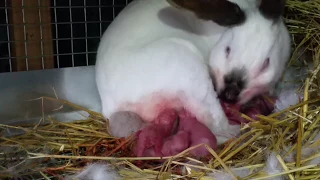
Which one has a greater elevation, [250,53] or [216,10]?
[216,10]

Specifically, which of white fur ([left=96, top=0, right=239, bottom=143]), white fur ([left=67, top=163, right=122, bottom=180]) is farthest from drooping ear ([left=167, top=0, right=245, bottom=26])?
white fur ([left=67, top=163, right=122, bottom=180])

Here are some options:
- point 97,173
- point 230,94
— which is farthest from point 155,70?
point 97,173

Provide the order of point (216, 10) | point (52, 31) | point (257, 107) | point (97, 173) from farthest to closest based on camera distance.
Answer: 1. point (52, 31)
2. point (257, 107)
3. point (216, 10)
4. point (97, 173)

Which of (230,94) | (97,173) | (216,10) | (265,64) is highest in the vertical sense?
(216,10)

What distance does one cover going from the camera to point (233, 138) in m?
1.75

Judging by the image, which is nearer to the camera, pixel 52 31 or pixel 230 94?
pixel 230 94

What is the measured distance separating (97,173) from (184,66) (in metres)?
0.54

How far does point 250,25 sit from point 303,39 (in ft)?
1.67

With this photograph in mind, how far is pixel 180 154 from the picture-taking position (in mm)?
1546

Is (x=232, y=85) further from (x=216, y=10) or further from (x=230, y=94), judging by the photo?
(x=216, y=10)

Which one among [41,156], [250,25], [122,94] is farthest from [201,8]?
[41,156]

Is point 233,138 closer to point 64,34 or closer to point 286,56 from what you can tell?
point 286,56

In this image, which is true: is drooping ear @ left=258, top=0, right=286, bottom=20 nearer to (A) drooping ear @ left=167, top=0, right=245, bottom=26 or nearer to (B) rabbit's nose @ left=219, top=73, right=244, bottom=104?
(A) drooping ear @ left=167, top=0, right=245, bottom=26

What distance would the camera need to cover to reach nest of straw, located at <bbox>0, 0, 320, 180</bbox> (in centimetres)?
145
